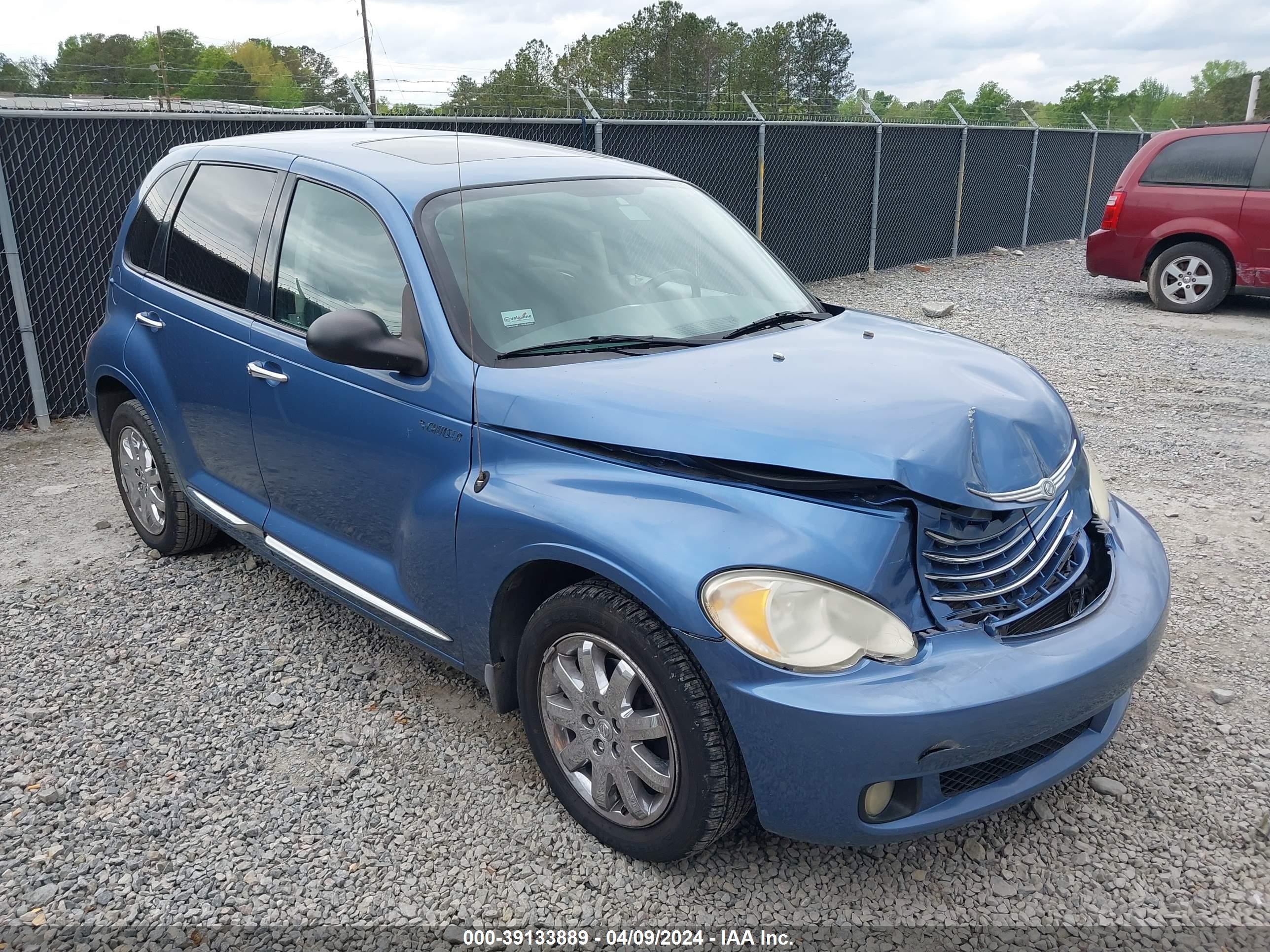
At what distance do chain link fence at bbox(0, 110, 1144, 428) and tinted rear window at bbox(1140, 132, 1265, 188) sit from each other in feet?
12.4

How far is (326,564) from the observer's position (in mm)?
3535

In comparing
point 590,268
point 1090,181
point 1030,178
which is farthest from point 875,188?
point 590,268

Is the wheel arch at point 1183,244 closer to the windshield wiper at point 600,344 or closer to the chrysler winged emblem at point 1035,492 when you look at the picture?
the chrysler winged emblem at point 1035,492

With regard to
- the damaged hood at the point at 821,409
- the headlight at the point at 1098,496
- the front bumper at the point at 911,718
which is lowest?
the front bumper at the point at 911,718

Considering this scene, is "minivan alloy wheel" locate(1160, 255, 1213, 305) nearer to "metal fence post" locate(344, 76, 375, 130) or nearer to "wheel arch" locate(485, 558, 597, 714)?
"metal fence post" locate(344, 76, 375, 130)

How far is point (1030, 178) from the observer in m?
17.4

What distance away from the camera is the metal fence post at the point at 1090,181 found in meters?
19.1

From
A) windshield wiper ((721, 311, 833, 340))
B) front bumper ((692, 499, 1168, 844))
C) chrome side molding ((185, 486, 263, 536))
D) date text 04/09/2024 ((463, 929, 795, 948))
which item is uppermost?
windshield wiper ((721, 311, 833, 340))

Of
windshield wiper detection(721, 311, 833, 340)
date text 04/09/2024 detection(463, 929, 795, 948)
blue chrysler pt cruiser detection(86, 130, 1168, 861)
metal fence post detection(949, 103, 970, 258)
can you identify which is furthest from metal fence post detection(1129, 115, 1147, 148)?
date text 04/09/2024 detection(463, 929, 795, 948)

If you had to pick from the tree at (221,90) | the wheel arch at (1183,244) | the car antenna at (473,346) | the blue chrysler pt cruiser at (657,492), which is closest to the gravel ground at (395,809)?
the blue chrysler pt cruiser at (657,492)

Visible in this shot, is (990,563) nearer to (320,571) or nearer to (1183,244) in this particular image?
(320,571)

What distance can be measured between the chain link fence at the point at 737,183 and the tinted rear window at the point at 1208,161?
3788mm

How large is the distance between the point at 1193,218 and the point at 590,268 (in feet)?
32.1

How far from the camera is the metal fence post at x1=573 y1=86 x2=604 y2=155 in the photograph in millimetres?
9688
